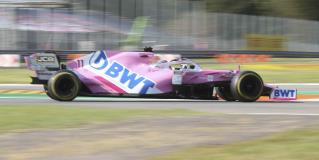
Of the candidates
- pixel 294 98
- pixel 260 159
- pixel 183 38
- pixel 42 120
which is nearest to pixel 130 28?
pixel 183 38

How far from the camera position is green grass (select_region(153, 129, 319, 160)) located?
243 inches

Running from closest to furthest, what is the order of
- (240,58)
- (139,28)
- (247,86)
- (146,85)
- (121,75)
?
(146,85)
(121,75)
(247,86)
(240,58)
(139,28)

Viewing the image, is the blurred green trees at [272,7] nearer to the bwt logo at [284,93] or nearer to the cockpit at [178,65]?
the bwt logo at [284,93]

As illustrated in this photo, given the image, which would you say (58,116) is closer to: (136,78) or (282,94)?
(136,78)

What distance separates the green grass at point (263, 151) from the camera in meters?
6.17

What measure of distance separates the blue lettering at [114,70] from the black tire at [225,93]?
216cm

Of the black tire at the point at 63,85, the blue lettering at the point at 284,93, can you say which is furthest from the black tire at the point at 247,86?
the black tire at the point at 63,85

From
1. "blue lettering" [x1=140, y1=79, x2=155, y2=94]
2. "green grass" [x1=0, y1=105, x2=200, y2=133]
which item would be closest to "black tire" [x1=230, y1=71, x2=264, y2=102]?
"blue lettering" [x1=140, y1=79, x2=155, y2=94]

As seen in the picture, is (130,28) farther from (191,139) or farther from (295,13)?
(191,139)

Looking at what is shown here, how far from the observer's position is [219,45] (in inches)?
1459

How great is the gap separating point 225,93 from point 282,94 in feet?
3.90

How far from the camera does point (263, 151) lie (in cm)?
641

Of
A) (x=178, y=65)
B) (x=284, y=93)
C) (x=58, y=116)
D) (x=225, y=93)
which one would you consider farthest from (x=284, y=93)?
(x=58, y=116)

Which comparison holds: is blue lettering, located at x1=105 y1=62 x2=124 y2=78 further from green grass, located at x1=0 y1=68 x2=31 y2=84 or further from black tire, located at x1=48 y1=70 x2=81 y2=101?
green grass, located at x1=0 y1=68 x2=31 y2=84
